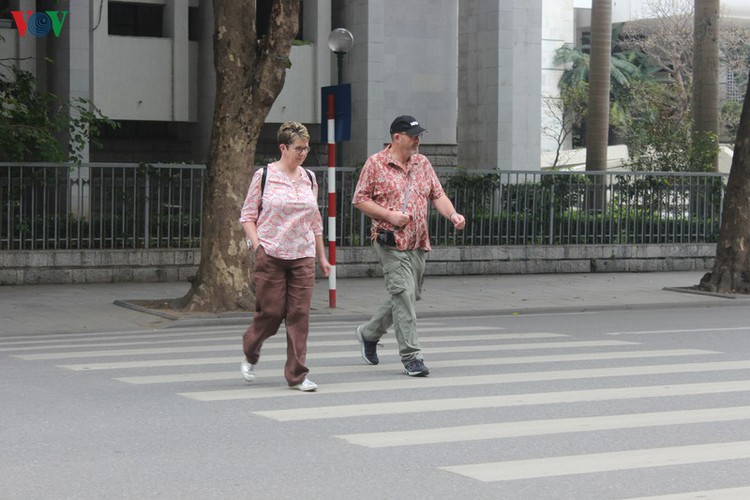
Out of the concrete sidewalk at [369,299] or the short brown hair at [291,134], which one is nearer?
the short brown hair at [291,134]

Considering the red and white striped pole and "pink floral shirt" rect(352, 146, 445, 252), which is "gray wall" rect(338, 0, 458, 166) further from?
"pink floral shirt" rect(352, 146, 445, 252)

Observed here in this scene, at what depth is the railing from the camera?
62.6ft

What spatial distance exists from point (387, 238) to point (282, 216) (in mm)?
1027

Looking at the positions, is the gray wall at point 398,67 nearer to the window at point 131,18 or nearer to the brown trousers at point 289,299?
the window at point 131,18

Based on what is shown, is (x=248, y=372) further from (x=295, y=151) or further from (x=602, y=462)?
(x=602, y=462)

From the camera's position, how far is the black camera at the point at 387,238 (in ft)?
33.2

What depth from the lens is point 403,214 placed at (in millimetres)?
9992

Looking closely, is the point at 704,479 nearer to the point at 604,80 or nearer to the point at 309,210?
the point at 309,210

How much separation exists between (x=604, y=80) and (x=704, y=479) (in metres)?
25.0

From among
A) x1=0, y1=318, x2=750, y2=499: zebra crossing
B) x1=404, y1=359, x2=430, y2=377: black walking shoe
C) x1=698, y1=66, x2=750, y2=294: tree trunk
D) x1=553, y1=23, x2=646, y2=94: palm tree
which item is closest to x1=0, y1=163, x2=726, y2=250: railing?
x1=0, y1=318, x2=750, y2=499: zebra crossing

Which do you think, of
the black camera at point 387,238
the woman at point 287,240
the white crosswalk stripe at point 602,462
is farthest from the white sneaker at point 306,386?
the white crosswalk stripe at point 602,462

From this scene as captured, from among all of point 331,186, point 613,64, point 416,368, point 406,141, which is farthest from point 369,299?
point 613,64

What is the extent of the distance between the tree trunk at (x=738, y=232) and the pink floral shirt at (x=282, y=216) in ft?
36.8

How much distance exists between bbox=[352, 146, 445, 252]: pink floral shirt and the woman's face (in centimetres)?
79
